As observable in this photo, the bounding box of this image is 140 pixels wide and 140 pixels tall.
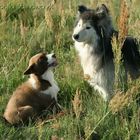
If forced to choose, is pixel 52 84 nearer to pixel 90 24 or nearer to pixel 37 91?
pixel 37 91

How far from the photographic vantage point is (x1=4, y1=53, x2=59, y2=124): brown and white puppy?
231 inches

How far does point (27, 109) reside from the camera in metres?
5.84

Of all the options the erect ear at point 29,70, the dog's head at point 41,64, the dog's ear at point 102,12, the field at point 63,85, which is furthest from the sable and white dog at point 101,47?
the erect ear at point 29,70

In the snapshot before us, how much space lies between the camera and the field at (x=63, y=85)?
4.91 metres

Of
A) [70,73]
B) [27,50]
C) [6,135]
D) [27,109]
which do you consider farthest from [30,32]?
[6,135]

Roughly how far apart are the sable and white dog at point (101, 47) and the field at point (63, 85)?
0.72 ft

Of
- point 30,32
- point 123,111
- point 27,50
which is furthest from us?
point 30,32

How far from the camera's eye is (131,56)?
21.2 ft

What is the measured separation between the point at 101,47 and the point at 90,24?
32 cm

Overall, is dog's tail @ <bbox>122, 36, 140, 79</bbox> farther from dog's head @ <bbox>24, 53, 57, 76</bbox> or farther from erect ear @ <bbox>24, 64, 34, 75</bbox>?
erect ear @ <bbox>24, 64, 34, 75</bbox>

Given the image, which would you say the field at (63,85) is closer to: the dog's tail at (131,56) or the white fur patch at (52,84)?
the white fur patch at (52,84)

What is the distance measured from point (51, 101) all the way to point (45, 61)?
479 mm

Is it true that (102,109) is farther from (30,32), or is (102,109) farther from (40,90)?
(30,32)

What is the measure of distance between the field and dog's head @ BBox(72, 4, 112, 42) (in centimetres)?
34
